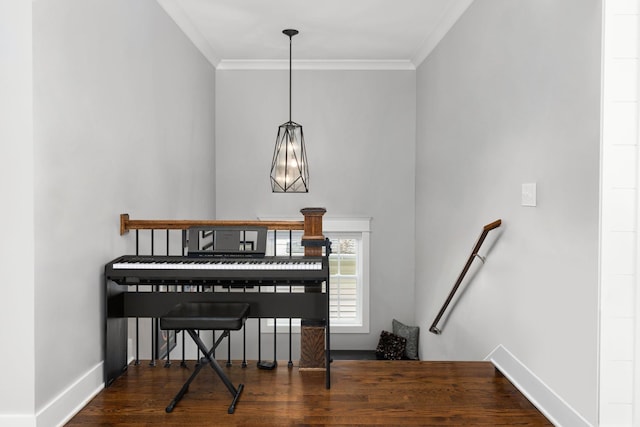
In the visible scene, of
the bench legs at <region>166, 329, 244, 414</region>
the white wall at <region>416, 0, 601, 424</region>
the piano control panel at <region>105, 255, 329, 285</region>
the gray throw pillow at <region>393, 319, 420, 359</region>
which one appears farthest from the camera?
the gray throw pillow at <region>393, 319, 420, 359</region>

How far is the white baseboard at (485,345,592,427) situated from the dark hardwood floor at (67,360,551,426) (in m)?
0.04

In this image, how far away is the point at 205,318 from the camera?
2717mm

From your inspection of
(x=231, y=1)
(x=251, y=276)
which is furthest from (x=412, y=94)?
(x=251, y=276)

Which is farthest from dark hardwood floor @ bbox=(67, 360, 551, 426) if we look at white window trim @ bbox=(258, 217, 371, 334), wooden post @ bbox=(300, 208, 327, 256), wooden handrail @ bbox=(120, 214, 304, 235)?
white window trim @ bbox=(258, 217, 371, 334)

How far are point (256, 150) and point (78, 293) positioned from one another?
12.6 feet

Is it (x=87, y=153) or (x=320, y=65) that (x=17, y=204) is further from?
(x=320, y=65)

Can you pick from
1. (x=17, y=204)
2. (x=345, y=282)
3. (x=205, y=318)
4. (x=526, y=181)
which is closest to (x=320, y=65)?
(x=345, y=282)

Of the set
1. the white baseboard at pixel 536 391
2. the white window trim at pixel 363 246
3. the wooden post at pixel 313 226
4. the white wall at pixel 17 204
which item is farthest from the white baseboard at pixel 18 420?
the white window trim at pixel 363 246

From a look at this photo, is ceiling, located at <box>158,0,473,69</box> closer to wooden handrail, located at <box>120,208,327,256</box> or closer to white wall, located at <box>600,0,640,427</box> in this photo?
wooden handrail, located at <box>120,208,327,256</box>

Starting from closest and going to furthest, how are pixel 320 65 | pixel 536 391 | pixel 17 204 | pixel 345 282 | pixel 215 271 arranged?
pixel 17 204, pixel 536 391, pixel 215 271, pixel 320 65, pixel 345 282

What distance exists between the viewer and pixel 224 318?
8.97 feet

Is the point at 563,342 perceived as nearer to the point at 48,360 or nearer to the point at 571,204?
the point at 571,204

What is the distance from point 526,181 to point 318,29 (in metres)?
2.86

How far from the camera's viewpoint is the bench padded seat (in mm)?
2697
